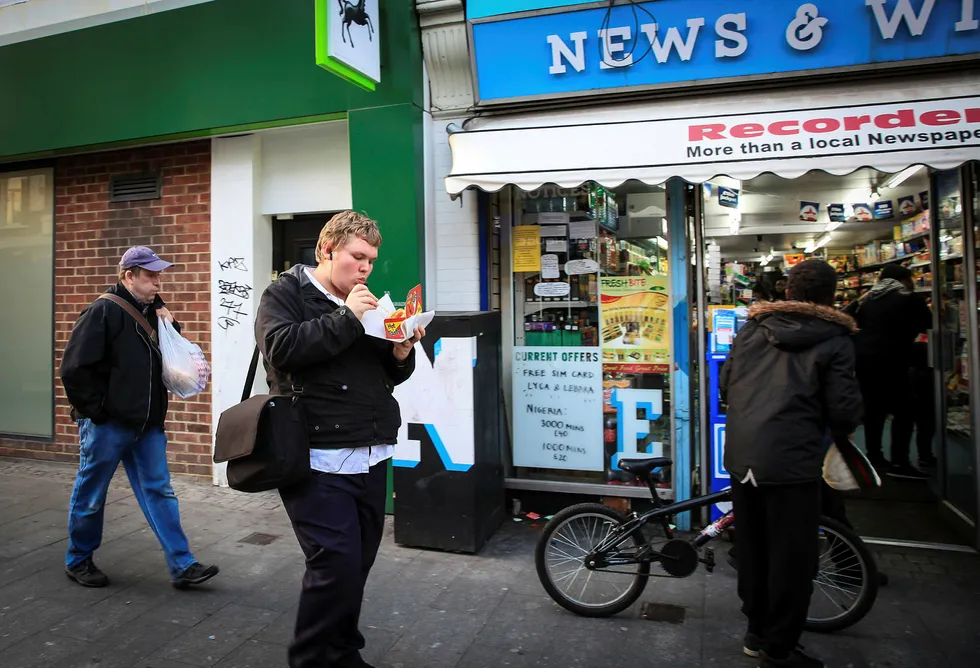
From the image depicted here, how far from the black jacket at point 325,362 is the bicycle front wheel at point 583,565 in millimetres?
1417

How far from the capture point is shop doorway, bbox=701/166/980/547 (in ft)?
15.2

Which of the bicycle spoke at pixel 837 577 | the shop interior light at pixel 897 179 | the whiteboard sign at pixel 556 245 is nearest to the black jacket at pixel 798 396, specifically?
the bicycle spoke at pixel 837 577

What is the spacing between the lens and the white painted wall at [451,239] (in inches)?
211

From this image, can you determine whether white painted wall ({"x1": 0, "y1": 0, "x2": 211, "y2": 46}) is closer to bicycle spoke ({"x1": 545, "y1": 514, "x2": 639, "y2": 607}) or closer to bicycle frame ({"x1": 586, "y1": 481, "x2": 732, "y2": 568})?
bicycle spoke ({"x1": 545, "y1": 514, "x2": 639, "y2": 607})

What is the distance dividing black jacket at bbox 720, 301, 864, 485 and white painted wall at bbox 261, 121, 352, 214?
3.97m

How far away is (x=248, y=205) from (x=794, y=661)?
524cm

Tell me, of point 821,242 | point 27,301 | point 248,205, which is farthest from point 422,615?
point 27,301

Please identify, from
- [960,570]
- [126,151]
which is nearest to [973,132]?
[960,570]

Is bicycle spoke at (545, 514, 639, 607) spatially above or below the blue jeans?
below

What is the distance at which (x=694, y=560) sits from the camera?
11.8 ft

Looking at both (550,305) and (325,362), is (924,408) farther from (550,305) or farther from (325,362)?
(325,362)

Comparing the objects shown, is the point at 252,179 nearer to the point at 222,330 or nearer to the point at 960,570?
the point at 222,330

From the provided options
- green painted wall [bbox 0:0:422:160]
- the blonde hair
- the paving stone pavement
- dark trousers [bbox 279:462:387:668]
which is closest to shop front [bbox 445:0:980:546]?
the paving stone pavement

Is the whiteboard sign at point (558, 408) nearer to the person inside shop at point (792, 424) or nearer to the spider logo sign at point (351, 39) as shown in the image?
the person inside shop at point (792, 424)
